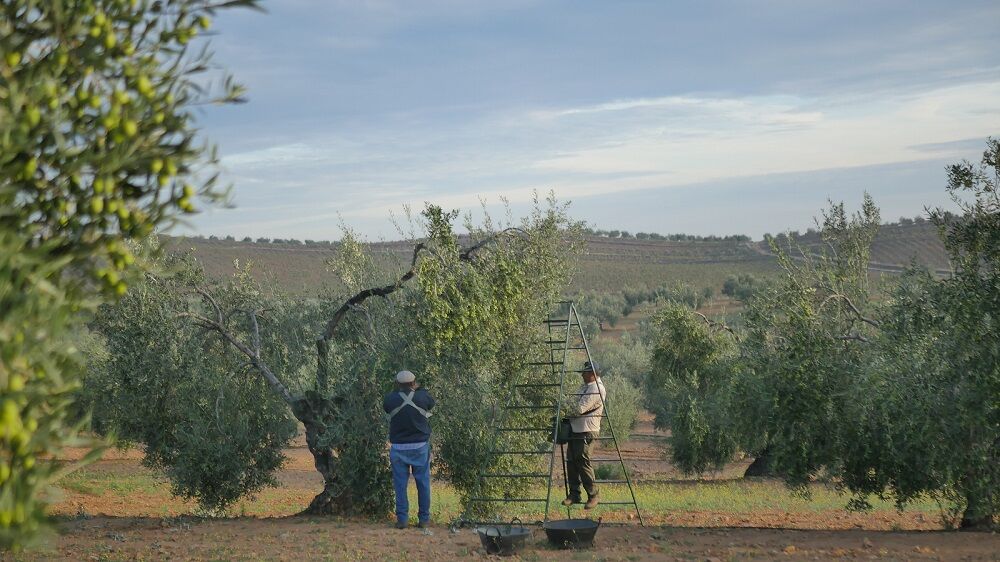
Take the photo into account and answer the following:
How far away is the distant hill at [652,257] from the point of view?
69031mm

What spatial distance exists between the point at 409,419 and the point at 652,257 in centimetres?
8311

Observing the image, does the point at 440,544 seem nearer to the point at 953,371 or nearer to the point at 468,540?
the point at 468,540

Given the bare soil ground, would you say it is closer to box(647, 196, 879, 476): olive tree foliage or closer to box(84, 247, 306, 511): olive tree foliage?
box(84, 247, 306, 511): olive tree foliage

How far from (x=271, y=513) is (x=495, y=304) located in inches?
301

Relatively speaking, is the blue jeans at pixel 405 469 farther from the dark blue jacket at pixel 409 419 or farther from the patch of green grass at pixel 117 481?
the patch of green grass at pixel 117 481

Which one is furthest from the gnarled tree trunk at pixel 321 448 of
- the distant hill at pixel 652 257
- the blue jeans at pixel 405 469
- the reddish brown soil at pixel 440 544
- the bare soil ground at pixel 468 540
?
the distant hill at pixel 652 257

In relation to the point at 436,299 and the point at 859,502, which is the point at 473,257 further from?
the point at 859,502

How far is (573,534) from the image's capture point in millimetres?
11242

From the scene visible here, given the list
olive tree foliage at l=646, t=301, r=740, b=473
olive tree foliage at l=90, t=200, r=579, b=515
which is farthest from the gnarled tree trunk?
olive tree foliage at l=646, t=301, r=740, b=473

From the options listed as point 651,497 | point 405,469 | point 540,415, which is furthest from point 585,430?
point 651,497

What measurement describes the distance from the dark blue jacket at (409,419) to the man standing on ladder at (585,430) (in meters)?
2.43

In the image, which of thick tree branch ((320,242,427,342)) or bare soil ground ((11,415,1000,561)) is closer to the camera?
bare soil ground ((11,415,1000,561))

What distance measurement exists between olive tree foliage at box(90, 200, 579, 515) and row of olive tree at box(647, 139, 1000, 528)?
385 centimetres

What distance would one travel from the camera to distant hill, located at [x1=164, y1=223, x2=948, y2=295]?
6903 cm
